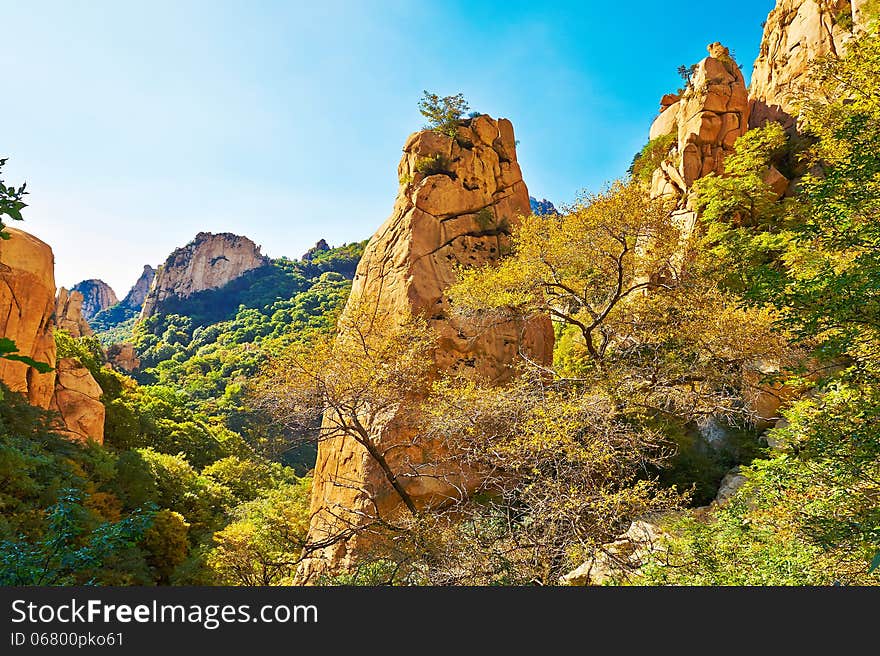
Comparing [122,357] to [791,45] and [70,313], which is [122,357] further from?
[791,45]

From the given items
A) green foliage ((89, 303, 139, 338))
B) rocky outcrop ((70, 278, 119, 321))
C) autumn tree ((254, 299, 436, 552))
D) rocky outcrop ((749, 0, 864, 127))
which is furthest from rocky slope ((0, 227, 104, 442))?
rocky outcrop ((70, 278, 119, 321))

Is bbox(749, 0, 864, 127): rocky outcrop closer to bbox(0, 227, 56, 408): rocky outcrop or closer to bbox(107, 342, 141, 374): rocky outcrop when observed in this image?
bbox(0, 227, 56, 408): rocky outcrop

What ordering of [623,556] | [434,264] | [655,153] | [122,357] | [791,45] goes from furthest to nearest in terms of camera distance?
[122,357], [655,153], [791,45], [434,264], [623,556]

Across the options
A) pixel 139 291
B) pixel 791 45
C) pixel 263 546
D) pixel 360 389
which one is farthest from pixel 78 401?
pixel 139 291

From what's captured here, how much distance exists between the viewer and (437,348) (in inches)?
514

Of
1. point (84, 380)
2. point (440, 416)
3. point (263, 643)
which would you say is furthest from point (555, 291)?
point (84, 380)

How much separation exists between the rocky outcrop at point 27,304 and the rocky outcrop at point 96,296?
13590 cm

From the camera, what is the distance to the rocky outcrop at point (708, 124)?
22.1m

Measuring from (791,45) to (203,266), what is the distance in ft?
308

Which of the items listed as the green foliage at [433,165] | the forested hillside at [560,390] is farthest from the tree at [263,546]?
the green foliage at [433,165]

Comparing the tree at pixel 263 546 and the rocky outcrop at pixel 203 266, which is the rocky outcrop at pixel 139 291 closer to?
the rocky outcrop at pixel 203 266

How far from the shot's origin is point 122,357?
52.3 m

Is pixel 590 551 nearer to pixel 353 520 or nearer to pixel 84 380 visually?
pixel 353 520

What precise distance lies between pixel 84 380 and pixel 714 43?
125 ft
